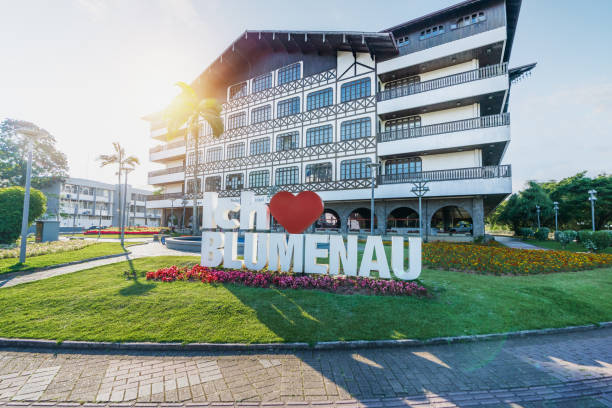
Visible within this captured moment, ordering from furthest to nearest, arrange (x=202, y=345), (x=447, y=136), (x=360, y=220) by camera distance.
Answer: (x=360, y=220), (x=447, y=136), (x=202, y=345)

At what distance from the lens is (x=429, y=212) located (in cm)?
Answer: 2267

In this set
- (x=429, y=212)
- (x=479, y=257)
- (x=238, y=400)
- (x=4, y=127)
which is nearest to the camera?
(x=238, y=400)

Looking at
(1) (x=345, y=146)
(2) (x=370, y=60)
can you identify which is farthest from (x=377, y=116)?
(2) (x=370, y=60)

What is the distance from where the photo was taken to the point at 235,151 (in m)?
32.0

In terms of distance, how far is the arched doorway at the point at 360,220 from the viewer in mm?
26428

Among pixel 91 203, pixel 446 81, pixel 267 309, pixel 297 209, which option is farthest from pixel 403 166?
pixel 91 203

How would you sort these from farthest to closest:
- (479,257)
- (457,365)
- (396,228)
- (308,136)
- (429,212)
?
1. (308,136)
2. (396,228)
3. (429,212)
4. (479,257)
5. (457,365)

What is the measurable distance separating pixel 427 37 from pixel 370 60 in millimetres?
4836

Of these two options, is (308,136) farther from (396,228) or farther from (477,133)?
(477,133)

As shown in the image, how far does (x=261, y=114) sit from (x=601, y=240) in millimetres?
29858

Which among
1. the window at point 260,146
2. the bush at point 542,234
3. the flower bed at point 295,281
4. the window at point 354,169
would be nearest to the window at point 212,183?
the window at point 260,146

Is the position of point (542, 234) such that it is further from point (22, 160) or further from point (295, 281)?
point (22, 160)

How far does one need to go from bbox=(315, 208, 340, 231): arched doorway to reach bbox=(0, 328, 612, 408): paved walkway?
2317 centimetres

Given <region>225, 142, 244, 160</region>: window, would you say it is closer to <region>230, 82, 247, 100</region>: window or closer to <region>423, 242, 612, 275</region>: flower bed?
<region>230, 82, 247, 100</region>: window
